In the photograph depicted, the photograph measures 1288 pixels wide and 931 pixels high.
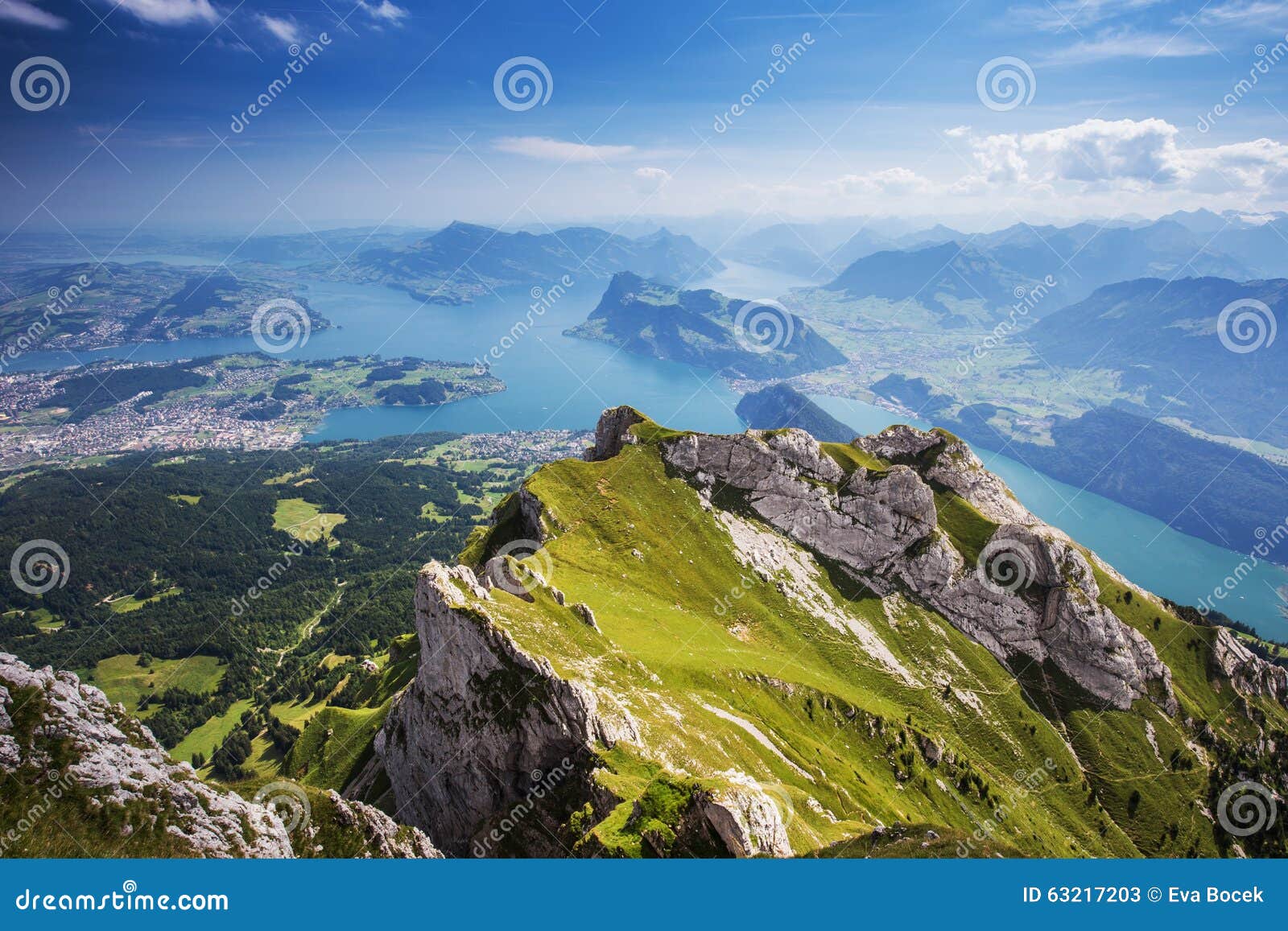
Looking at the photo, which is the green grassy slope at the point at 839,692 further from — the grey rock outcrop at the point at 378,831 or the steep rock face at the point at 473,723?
the grey rock outcrop at the point at 378,831

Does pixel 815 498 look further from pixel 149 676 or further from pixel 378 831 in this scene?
pixel 149 676

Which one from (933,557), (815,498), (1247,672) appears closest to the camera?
(933,557)

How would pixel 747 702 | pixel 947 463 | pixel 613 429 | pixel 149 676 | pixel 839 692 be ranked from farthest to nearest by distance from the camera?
pixel 149 676, pixel 947 463, pixel 613 429, pixel 839 692, pixel 747 702

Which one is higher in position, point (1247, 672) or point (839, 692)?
point (1247, 672)

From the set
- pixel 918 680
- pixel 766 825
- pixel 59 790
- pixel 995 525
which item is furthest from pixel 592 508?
pixel 995 525

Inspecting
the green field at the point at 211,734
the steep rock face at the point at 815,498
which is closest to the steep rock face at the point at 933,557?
the steep rock face at the point at 815,498

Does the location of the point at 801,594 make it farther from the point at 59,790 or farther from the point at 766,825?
the point at 59,790

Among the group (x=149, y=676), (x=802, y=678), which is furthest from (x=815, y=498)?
(x=149, y=676)

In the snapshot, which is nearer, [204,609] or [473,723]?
[473,723]
